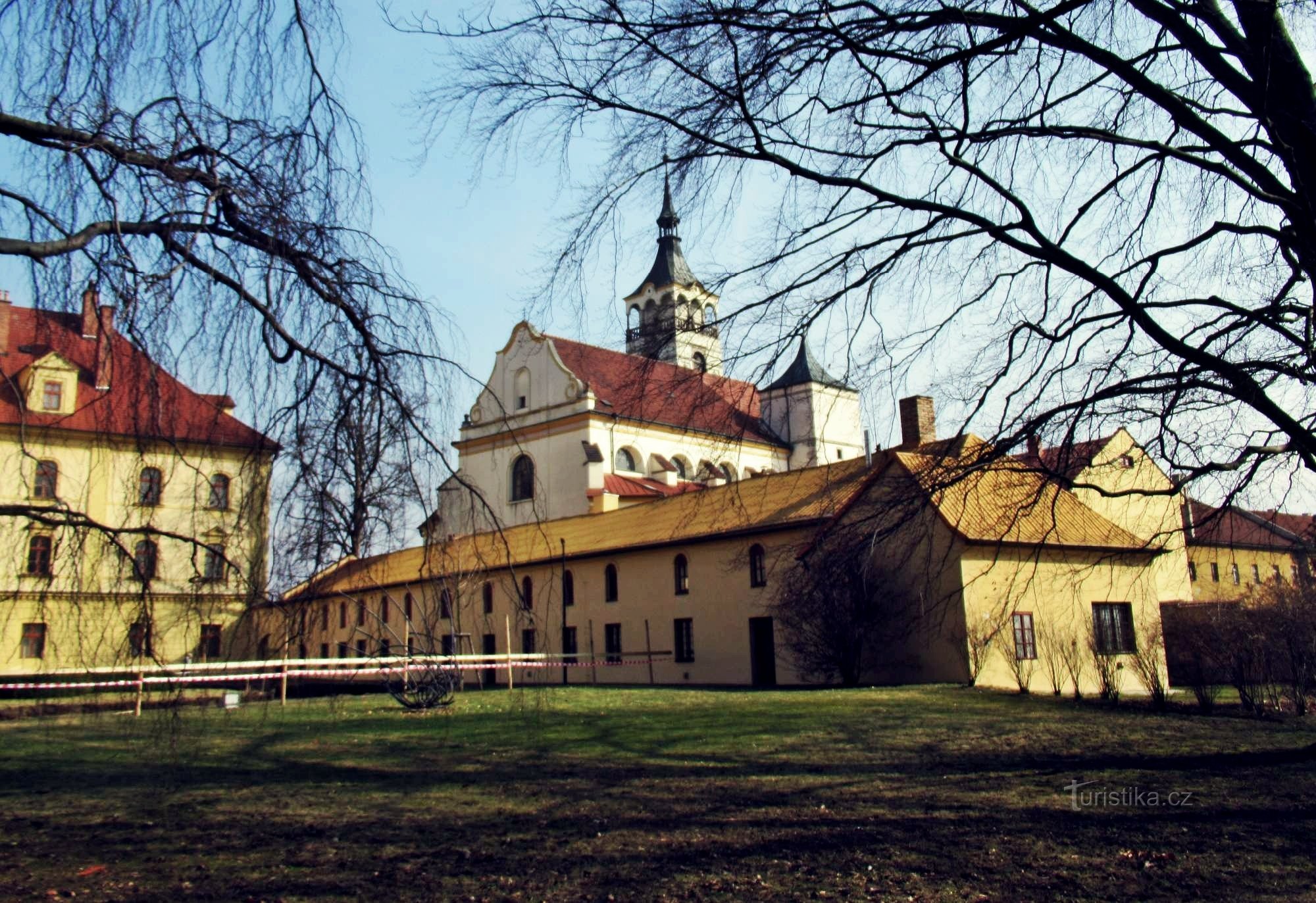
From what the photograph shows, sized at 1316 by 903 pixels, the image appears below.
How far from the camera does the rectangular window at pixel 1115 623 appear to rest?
82.1 feet

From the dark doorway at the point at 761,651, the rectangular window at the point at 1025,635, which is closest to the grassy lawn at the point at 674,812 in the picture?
the rectangular window at the point at 1025,635

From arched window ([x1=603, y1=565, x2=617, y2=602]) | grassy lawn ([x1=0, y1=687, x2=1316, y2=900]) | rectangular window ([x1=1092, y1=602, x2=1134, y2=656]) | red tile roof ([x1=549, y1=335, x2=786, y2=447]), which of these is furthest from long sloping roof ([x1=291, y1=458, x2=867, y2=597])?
rectangular window ([x1=1092, y1=602, x2=1134, y2=656])

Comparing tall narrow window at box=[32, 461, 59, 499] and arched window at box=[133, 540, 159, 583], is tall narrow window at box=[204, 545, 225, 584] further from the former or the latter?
tall narrow window at box=[32, 461, 59, 499]

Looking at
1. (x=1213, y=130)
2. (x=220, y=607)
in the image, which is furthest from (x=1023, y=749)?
(x=220, y=607)

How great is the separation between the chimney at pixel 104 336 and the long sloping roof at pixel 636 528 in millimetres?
1332

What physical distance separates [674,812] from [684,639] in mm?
23296

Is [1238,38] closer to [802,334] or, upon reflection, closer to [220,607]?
[802,334]

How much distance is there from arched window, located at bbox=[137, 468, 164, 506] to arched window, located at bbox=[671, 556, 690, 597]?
2675 cm

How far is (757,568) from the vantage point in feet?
95.7

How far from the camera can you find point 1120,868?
657 cm

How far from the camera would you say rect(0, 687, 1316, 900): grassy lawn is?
6348 mm

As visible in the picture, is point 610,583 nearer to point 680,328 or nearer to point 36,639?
point 680,328

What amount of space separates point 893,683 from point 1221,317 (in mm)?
17679

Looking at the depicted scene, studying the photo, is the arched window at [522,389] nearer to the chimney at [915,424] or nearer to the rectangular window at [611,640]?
the rectangular window at [611,640]
